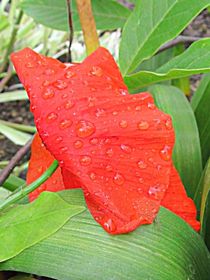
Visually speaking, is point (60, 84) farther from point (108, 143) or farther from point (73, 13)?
point (73, 13)

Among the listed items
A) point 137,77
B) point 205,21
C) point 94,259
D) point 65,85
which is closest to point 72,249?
point 94,259

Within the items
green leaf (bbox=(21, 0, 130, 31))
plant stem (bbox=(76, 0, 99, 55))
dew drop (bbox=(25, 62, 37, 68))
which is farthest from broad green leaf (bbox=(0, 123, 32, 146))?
dew drop (bbox=(25, 62, 37, 68))

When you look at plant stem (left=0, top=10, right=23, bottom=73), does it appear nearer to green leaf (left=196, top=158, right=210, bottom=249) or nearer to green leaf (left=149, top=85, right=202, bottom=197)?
→ green leaf (left=149, top=85, right=202, bottom=197)

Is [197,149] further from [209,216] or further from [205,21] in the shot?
[205,21]

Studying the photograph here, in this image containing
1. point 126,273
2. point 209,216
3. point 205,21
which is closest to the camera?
point 126,273

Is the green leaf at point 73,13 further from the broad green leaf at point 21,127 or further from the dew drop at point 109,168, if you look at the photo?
the broad green leaf at point 21,127

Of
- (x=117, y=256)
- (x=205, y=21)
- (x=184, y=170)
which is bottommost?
(x=205, y=21)

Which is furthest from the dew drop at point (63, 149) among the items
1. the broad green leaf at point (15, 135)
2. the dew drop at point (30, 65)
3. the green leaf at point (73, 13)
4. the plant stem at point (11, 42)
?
the plant stem at point (11, 42)
